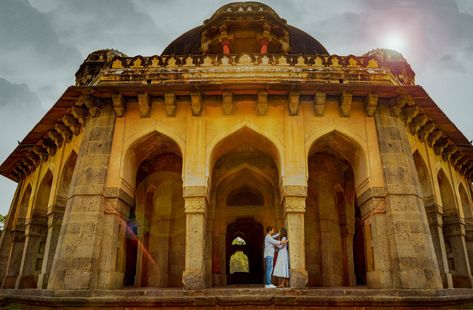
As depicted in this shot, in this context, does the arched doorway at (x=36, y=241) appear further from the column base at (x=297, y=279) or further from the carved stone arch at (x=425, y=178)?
the carved stone arch at (x=425, y=178)

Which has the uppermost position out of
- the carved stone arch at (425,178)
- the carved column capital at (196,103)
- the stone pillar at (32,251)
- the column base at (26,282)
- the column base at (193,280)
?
the carved column capital at (196,103)

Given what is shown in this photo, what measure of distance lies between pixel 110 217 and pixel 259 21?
9.27 metres

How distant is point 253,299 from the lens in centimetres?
719

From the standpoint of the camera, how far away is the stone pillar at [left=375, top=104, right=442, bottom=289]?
777cm

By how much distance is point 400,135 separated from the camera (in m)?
9.27

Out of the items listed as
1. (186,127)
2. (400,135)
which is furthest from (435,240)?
(186,127)

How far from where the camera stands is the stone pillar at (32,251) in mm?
11945

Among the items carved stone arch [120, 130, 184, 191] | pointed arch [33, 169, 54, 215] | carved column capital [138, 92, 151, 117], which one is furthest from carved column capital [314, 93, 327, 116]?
pointed arch [33, 169, 54, 215]

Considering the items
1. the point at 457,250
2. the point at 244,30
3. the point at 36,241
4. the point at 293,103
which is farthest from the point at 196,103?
the point at 457,250

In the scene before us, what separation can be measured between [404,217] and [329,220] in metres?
3.54

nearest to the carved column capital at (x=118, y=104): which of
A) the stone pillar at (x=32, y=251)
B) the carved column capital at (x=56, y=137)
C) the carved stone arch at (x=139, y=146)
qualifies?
the carved stone arch at (x=139, y=146)

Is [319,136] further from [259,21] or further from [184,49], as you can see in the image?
[184,49]

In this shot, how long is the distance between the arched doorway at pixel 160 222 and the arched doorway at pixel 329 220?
13.6 ft

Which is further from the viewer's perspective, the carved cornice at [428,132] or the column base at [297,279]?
the carved cornice at [428,132]
